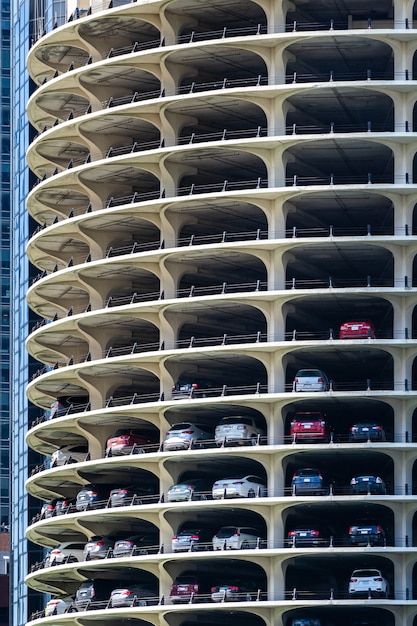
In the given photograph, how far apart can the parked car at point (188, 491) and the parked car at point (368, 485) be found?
27.0 feet

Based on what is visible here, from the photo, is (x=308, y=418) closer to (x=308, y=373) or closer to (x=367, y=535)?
(x=308, y=373)

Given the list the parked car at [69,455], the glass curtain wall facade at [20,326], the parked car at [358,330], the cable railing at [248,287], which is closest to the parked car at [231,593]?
the parked car at [358,330]

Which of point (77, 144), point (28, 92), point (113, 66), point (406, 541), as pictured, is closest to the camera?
point (406, 541)

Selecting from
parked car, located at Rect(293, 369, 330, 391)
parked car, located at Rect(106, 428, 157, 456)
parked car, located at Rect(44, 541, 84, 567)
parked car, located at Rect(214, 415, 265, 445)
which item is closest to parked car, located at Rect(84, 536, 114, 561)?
parked car, located at Rect(44, 541, 84, 567)

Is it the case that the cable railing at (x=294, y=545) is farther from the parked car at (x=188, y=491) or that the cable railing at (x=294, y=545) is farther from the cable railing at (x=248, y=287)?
the cable railing at (x=248, y=287)

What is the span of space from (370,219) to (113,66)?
17.3 m

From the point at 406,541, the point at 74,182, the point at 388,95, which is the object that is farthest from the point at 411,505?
the point at 74,182

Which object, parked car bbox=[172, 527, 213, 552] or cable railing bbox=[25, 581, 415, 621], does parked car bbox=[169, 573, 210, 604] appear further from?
parked car bbox=[172, 527, 213, 552]

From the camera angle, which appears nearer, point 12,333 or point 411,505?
point 411,505

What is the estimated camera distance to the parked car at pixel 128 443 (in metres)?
115

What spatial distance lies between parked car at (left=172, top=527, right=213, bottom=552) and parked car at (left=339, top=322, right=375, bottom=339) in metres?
13.1

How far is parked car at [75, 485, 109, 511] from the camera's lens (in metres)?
118

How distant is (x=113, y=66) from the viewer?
11875 centimetres

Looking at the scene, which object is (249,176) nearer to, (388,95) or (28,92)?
(388,95)
